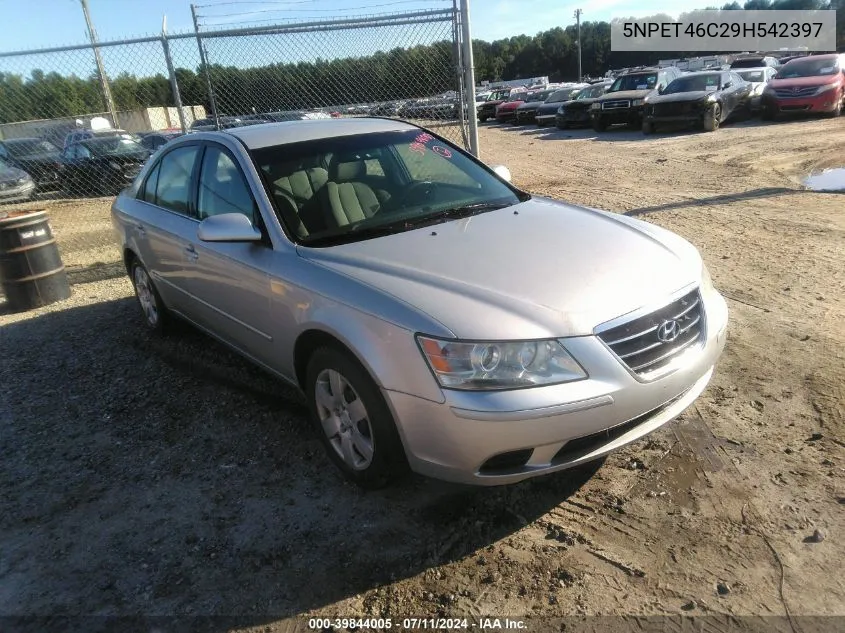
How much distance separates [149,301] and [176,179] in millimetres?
1303

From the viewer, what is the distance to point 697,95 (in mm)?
17141

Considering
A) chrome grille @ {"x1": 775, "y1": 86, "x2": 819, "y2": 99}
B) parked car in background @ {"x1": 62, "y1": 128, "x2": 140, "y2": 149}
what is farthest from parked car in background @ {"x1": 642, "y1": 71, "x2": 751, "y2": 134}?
parked car in background @ {"x1": 62, "y1": 128, "x2": 140, "y2": 149}

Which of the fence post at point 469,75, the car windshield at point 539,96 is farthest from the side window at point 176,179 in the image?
the car windshield at point 539,96

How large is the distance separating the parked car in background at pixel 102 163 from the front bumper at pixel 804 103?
16239 mm

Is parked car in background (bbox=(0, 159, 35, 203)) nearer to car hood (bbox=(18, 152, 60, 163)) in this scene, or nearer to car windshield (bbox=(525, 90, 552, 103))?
car hood (bbox=(18, 152, 60, 163))

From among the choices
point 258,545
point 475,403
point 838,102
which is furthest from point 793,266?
point 838,102

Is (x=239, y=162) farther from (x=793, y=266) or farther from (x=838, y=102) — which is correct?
(x=838, y=102)

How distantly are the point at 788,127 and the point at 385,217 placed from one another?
16710 millimetres

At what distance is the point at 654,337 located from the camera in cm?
269

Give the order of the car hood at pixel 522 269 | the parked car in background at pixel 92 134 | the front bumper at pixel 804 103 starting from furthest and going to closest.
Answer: the front bumper at pixel 804 103 < the parked car in background at pixel 92 134 < the car hood at pixel 522 269

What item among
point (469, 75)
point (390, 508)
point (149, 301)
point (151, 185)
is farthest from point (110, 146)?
point (390, 508)

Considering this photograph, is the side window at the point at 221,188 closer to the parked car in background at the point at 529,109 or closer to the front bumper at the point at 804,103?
the front bumper at the point at 804,103

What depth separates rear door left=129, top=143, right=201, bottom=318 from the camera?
435 centimetres

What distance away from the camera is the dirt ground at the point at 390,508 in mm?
2467
